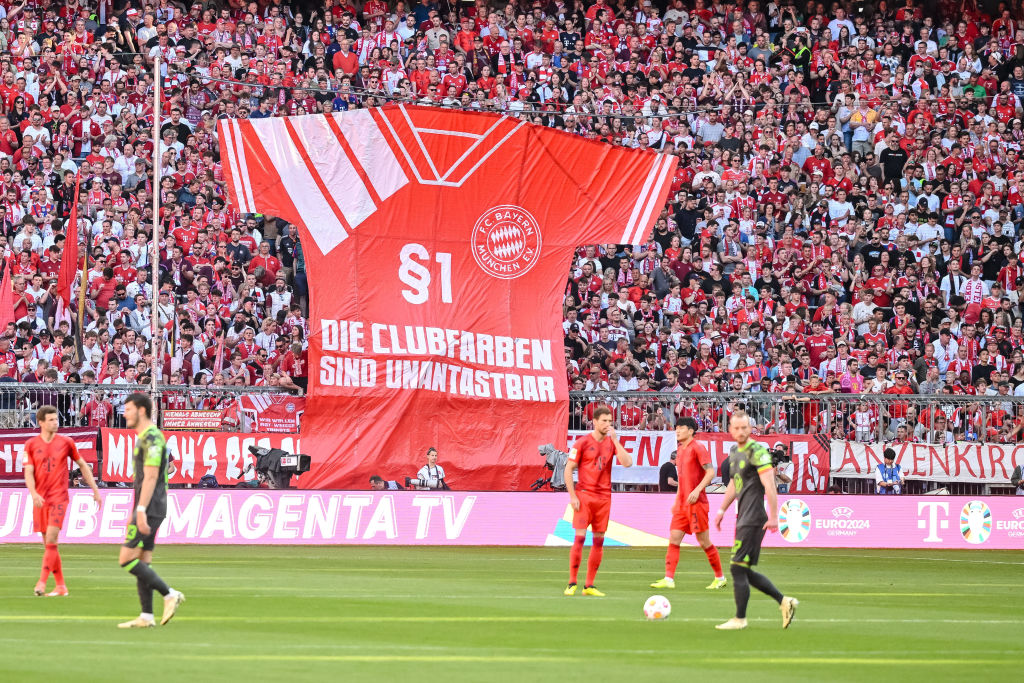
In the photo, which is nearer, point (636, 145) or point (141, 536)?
point (141, 536)

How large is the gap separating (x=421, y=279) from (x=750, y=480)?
14770mm

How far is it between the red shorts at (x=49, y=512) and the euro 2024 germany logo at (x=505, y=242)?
1229cm

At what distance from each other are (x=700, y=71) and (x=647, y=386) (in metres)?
10.0

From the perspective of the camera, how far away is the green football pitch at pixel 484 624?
1151cm

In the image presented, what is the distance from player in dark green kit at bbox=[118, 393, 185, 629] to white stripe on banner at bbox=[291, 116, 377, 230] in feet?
48.7

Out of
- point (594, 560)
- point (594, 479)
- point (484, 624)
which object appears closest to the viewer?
point (484, 624)

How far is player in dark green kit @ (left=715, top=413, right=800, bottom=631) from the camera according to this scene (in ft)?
46.4

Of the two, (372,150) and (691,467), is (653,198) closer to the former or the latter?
(372,150)

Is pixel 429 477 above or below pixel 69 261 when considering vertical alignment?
below

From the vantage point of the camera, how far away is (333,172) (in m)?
28.3

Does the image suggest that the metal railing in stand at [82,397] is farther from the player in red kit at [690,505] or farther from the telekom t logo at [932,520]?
the telekom t logo at [932,520]

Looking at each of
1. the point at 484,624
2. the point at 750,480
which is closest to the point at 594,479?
the point at 484,624

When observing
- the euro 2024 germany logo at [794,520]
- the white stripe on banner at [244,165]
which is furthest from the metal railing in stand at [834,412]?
the white stripe on banner at [244,165]

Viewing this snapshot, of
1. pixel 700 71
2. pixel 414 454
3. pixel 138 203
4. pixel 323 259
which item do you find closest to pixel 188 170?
pixel 138 203
